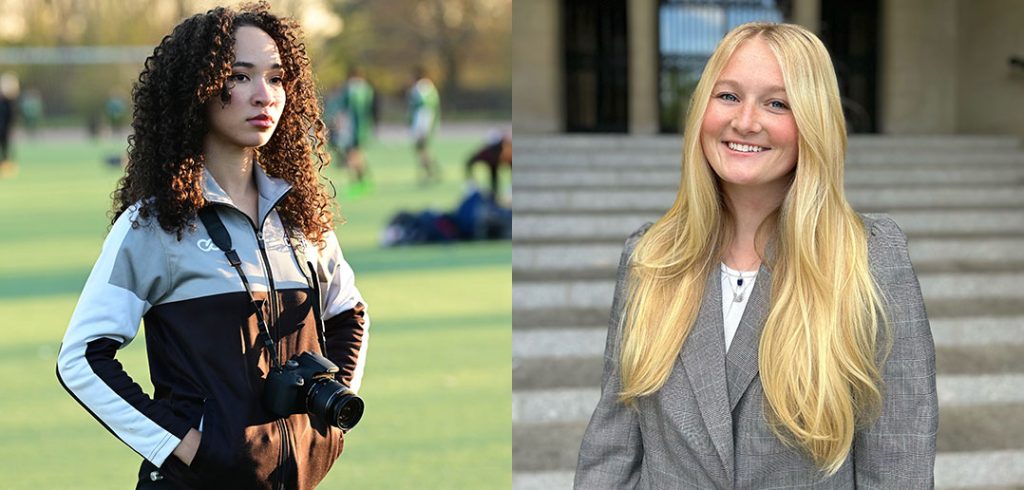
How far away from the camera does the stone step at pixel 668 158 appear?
9.26 meters

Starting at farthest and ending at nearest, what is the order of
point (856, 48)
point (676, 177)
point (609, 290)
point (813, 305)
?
point (856, 48), point (676, 177), point (609, 290), point (813, 305)

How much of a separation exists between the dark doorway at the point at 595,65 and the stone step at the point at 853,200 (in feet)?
20.9

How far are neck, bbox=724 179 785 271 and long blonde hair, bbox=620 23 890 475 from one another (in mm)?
53

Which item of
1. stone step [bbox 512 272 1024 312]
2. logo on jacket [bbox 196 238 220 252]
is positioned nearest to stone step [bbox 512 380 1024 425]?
stone step [bbox 512 272 1024 312]

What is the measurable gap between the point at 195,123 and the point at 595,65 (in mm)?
12858

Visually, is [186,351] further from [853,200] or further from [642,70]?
[642,70]

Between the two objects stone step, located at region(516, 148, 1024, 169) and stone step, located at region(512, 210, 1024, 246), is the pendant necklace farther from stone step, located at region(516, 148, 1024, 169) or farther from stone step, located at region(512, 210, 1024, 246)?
stone step, located at region(516, 148, 1024, 169)

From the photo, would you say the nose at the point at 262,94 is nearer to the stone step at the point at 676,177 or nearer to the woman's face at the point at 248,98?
→ the woman's face at the point at 248,98

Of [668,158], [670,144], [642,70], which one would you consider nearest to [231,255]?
[668,158]

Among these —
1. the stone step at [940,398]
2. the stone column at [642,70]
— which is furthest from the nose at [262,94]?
the stone column at [642,70]

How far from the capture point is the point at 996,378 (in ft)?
17.4

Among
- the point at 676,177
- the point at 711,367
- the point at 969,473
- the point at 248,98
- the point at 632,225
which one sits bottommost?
the point at 969,473

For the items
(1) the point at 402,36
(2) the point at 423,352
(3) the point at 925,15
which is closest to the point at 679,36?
(3) the point at 925,15

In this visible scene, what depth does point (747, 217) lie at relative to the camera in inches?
81.1
